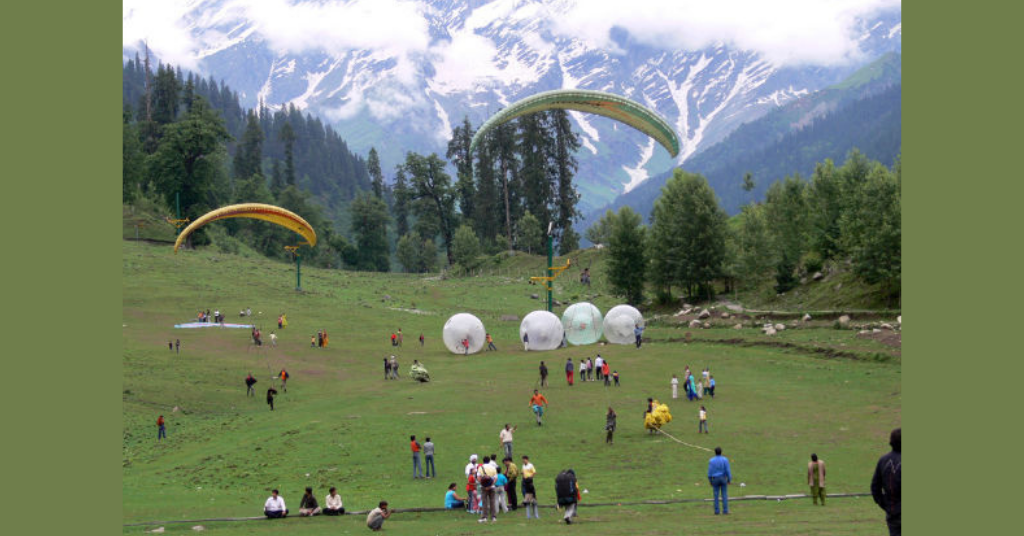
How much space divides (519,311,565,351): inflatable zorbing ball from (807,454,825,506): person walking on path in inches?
1259

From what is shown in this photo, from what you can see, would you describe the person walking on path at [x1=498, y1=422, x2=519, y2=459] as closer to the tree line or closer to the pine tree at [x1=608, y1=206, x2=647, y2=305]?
the tree line

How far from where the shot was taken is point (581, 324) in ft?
172

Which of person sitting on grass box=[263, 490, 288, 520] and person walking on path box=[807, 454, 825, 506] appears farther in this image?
person sitting on grass box=[263, 490, 288, 520]

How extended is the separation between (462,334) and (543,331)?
4.97m

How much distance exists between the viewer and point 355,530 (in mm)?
19828

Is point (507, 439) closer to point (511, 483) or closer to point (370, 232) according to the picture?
point (511, 483)

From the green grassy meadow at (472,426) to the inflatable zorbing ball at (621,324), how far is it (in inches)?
69.4

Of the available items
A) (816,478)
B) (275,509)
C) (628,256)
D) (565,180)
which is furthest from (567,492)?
(565,180)

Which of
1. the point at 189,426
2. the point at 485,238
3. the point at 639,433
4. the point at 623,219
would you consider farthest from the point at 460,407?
the point at 485,238

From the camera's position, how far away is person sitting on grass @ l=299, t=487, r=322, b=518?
855 inches

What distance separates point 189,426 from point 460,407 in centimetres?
1122

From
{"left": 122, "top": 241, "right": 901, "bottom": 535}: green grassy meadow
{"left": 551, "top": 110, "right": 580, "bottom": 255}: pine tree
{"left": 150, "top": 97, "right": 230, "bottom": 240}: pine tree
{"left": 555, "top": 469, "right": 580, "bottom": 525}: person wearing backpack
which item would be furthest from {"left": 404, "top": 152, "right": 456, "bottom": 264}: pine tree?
{"left": 555, "top": 469, "right": 580, "bottom": 525}: person wearing backpack

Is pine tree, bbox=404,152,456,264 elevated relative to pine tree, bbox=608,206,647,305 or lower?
elevated

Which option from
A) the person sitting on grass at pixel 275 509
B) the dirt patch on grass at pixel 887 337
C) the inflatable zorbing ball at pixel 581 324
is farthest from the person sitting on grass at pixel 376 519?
the inflatable zorbing ball at pixel 581 324
